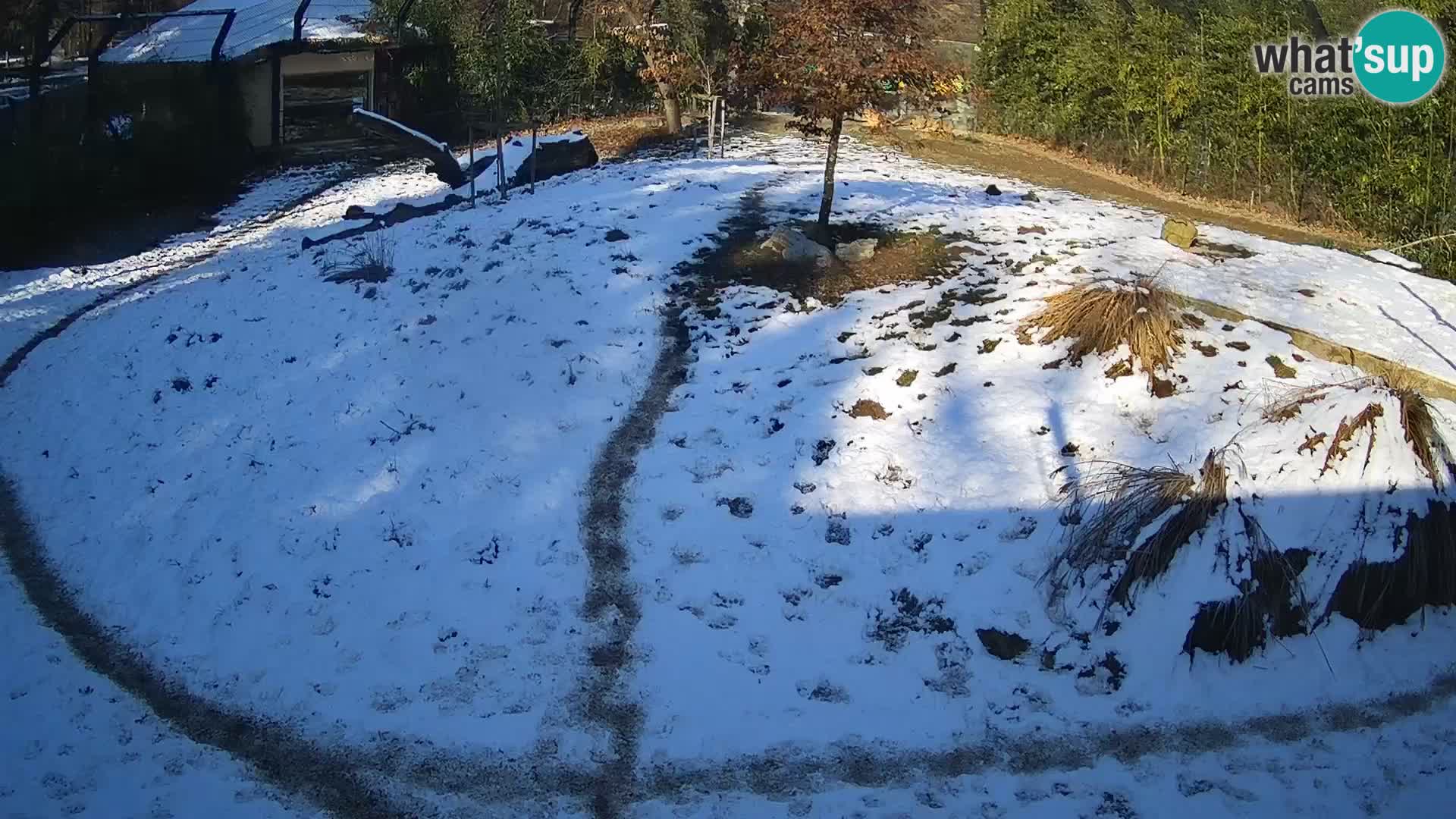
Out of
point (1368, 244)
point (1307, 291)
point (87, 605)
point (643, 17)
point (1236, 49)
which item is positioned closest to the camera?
point (87, 605)

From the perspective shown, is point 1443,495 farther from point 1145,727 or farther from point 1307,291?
point 1307,291

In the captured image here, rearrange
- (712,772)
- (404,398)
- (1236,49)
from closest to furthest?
(712,772) → (404,398) → (1236,49)

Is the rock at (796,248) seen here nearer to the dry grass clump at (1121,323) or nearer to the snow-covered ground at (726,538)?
the snow-covered ground at (726,538)

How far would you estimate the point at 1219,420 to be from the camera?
7430 mm

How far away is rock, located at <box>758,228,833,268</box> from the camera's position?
1048 cm

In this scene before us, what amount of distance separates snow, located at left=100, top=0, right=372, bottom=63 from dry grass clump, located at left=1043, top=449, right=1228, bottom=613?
16882 millimetres

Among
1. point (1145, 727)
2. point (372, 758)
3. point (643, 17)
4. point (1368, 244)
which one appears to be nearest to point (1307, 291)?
point (1368, 244)

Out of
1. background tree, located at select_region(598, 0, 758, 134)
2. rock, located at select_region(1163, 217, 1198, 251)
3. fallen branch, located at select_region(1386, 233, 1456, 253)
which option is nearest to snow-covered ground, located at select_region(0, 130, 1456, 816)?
rock, located at select_region(1163, 217, 1198, 251)

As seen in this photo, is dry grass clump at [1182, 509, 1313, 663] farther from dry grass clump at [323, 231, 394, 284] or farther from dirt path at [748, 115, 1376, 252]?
dry grass clump at [323, 231, 394, 284]

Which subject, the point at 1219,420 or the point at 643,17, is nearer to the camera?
the point at 1219,420

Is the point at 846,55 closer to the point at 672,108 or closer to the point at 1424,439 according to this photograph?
the point at 1424,439

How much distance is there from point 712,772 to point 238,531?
3807 mm

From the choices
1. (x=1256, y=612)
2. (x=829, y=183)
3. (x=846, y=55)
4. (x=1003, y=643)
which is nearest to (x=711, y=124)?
(x=829, y=183)

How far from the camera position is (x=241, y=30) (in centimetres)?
1995
